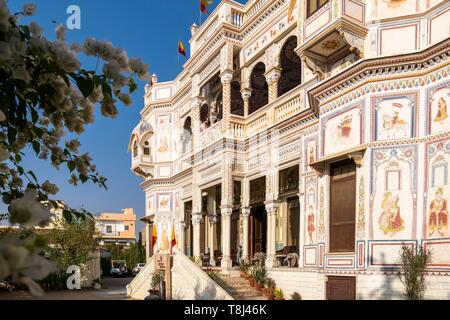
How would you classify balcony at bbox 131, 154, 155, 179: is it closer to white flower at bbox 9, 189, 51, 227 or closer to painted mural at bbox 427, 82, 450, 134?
painted mural at bbox 427, 82, 450, 134

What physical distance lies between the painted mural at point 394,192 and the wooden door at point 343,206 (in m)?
0.99

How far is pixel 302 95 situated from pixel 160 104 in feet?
42.3

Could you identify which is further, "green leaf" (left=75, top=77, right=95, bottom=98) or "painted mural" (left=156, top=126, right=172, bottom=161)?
"painted mural" (left=156, top=126, right=172, bottom=161)

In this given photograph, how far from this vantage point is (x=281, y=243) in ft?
51.2

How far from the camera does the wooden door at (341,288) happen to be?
9.31 metres

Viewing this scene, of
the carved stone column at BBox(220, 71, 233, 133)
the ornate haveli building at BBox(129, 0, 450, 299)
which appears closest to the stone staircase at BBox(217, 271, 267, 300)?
the ornate haveli building at BBox(129, 0, 450, 299)

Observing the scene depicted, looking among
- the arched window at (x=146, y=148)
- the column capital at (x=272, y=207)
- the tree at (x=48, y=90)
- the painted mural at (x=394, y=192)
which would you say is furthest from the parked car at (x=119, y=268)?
the tree at (x=48, y=90)

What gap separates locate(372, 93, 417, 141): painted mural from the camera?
8.81m

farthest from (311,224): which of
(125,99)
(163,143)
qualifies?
(163,143)

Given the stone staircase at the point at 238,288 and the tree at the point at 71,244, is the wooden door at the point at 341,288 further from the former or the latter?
the tree at the point at 71,244

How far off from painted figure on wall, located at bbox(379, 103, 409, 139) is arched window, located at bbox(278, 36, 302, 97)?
5.95 metres

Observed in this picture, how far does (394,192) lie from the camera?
28.8ft
